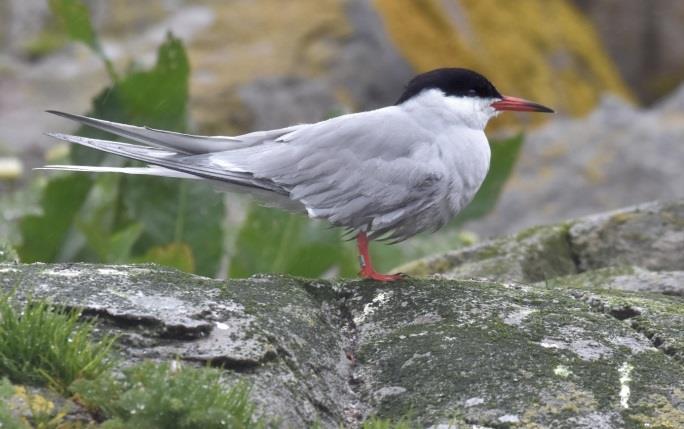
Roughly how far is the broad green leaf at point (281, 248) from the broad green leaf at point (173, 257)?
36cm

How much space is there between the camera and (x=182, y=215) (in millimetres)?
5660

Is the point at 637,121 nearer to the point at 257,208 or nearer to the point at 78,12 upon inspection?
the point at 257,208

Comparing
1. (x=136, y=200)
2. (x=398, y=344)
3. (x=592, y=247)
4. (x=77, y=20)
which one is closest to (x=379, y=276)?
(x=398, y=344)

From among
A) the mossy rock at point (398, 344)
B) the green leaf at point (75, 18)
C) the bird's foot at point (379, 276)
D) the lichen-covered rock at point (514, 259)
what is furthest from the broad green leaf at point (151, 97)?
the mossy rock at point (398, 344)

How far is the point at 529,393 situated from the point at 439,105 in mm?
1413

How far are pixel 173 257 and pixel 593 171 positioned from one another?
12.3 feet

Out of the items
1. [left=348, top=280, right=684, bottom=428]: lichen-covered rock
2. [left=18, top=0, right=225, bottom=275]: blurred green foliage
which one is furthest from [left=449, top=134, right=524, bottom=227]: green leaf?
[left=348, top=280, right=684, bottom=428]: lichen-covered rock

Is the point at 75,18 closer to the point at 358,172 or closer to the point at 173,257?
the point at 173,257

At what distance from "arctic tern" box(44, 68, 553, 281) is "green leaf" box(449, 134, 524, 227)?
2118 millimetres

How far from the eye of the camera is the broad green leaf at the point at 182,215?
564 cm

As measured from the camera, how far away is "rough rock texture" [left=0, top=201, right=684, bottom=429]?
2926 mm

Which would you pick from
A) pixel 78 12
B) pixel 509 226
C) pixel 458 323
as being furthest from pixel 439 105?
pixel 509 226

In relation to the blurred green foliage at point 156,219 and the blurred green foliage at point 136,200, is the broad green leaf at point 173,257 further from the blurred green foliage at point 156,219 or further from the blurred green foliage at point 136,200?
the blurred green foliage at point 136,200

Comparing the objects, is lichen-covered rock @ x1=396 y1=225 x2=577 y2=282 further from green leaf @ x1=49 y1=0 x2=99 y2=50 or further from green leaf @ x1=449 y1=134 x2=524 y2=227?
green leaf @ x1=49 y1=0 x2=99 y2=50
